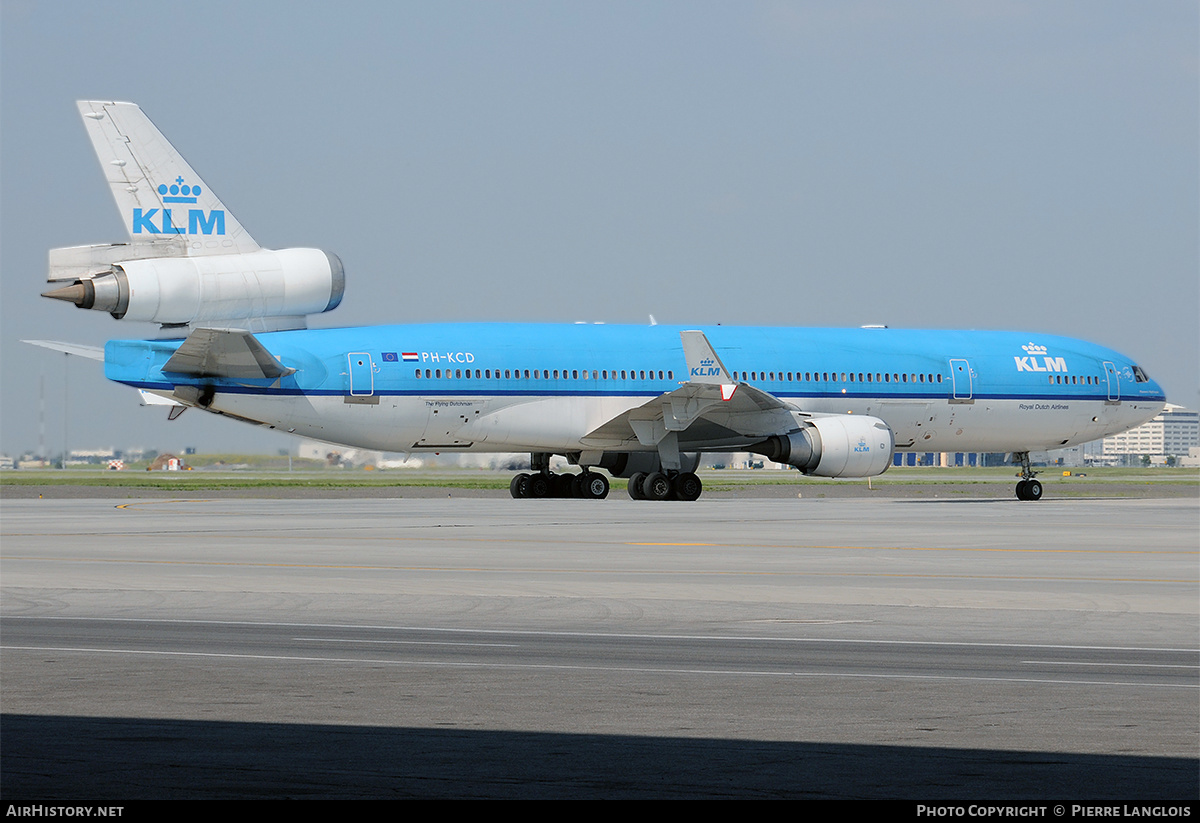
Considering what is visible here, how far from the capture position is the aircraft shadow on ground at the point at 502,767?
7324 millimetres

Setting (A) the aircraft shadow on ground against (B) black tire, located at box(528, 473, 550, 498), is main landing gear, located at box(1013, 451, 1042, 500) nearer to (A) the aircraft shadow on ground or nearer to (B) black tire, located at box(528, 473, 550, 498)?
(B) black tire, located at box(528, 473, 550, 498)

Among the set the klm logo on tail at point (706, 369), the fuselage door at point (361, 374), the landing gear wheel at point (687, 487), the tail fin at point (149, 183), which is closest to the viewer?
the tail fin at point (149, 183)

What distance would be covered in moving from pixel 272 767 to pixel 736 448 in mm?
38390

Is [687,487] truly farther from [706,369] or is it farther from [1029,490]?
[1029,490]

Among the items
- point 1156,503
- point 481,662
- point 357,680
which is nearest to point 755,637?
point 481,662

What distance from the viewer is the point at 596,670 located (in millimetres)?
11727

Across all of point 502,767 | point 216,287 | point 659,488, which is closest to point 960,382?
point 659,488

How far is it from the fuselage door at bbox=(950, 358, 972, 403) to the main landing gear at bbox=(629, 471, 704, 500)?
9.23 metres

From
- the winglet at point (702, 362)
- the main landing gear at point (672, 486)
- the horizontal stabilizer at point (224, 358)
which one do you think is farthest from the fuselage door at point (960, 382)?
the horizontal stabilizer at point (224, 358)

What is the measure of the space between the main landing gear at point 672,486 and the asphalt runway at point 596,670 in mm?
19632

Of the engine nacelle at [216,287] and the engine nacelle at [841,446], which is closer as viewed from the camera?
the engine nacelle at [216,287]

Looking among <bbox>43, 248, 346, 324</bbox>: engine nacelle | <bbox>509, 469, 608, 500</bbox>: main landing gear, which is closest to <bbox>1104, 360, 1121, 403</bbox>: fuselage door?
<bbox>509, 469, 608, 500</bbox>: main landing gear

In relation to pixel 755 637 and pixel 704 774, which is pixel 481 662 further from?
pixel 704 774

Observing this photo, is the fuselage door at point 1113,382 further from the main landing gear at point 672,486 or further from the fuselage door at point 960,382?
the main landing gear at point 672,486
